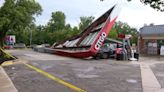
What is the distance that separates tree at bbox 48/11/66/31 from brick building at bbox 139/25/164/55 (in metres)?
74.6

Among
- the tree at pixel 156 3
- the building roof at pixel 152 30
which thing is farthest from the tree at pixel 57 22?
the tree at pixel 156 3

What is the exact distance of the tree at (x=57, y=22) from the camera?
123 metres

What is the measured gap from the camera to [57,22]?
12356cm

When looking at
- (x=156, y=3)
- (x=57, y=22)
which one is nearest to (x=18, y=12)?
(x=156, y=3)

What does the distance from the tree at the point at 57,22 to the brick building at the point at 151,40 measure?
7457 cm

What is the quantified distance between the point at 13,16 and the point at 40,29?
77823 mm

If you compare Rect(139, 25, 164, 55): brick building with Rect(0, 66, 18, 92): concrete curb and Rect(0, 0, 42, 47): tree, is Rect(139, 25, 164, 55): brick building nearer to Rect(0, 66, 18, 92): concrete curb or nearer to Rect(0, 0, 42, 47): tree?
Rect(0, 0, 42, 47): tree

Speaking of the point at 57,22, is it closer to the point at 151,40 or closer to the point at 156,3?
the point at 151,40

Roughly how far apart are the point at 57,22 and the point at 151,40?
3072 inches

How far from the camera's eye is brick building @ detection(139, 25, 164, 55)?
4632cm

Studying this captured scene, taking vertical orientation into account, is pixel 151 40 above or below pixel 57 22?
below

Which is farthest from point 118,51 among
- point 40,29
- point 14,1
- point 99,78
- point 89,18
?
point 40,29

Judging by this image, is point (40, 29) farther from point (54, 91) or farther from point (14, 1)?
point (54, 91)

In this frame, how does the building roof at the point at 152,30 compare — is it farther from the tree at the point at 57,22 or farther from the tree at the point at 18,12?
the tree at the point at 57,22
